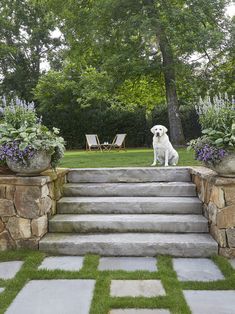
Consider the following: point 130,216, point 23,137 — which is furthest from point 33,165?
point 130,216

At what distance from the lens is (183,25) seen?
9.48 meters

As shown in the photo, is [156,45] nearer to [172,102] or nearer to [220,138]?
[172,102]

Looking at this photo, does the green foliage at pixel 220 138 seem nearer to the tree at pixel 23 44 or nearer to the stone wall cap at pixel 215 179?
the stone wall cap at pixel 215 179

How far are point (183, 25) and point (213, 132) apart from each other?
7.24 metres

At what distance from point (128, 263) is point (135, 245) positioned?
0.22 meters

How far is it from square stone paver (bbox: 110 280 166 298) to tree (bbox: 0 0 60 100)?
18567 mm

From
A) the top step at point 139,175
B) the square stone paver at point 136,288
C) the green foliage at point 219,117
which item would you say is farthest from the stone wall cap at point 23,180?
the green foliage at point 219,117

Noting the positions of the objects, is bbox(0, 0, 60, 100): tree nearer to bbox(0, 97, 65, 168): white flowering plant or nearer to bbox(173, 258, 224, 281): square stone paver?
bbox(0, 97, 65, 168): white flowering plant

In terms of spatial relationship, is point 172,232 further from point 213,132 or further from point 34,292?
point 34,292

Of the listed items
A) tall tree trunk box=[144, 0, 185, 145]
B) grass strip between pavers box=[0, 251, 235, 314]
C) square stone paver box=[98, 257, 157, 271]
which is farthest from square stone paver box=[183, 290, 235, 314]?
tall tree trunk box=[144, 0, 185, 145]

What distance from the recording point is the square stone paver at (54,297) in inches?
84.0

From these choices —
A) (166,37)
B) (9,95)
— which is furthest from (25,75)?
(166,37)

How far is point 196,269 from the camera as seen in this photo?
2.76 m

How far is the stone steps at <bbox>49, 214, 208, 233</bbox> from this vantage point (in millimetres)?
3338
